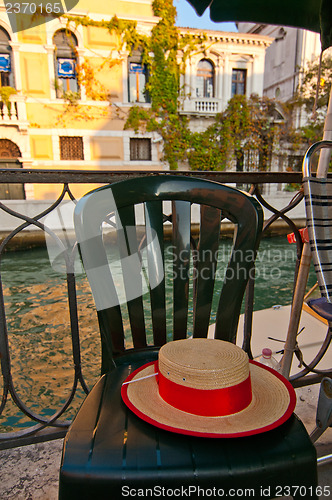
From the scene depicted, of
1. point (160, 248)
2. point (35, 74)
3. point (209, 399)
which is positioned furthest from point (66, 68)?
point (209, 399)

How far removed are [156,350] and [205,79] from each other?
1690 centimetres

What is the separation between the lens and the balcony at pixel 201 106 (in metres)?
15.1

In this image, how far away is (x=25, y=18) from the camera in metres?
13.3

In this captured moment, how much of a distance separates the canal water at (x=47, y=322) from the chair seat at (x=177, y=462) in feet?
11.3

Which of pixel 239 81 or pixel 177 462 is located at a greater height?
pixel 239 81

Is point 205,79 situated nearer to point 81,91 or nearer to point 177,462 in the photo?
point 81,91

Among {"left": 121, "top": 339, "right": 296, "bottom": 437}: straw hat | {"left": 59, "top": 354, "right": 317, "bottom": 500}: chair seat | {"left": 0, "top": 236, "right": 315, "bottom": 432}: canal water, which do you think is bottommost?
{"left": 0, "top": 236, "right": 315, "bottom": 432}: canal water

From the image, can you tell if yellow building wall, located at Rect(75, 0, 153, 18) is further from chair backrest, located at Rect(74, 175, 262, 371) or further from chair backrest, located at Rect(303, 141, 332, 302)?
chair backrest, located at Rect(74, 175, 262, 371)

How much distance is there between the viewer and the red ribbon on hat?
0.70m

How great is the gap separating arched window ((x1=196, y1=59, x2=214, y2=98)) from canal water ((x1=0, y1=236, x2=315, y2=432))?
353 inches

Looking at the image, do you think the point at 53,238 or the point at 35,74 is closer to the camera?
the point at 53,238

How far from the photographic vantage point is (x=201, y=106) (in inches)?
602

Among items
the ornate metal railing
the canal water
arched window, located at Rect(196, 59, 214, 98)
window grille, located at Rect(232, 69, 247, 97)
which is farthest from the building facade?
the ornate metal railing

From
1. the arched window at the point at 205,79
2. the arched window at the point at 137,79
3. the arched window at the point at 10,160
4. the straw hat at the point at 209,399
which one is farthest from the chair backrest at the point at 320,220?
the arched window at the point at 205,79
